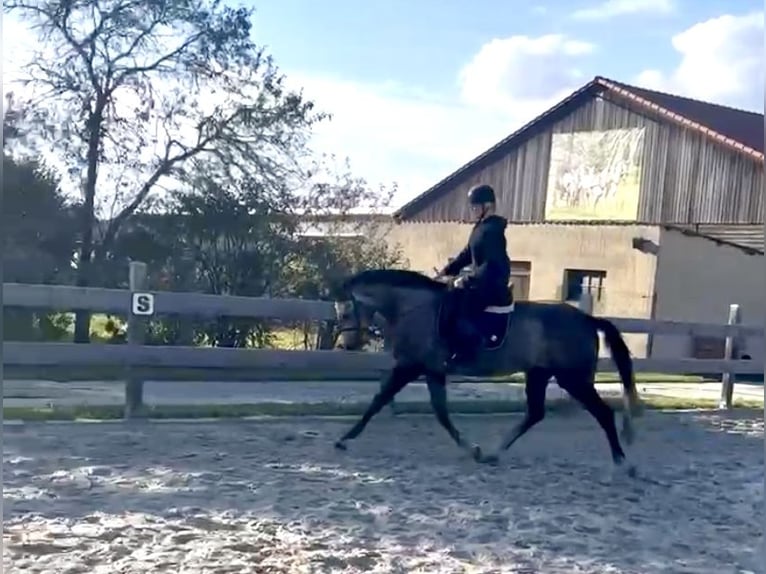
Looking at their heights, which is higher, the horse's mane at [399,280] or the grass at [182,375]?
the horse's mane at [399,280]

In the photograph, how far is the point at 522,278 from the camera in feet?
88.6

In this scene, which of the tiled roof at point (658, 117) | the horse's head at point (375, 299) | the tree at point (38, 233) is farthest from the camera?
the tiled roof at point (658, 117)

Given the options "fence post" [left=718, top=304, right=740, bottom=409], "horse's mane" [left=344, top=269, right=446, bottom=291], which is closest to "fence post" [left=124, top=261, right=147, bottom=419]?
"horse's mane" [left=344, top=269, right=446, bottom=291]

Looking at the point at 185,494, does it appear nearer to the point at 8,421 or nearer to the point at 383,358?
the point at 8,421

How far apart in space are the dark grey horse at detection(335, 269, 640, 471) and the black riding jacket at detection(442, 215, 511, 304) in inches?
9.9

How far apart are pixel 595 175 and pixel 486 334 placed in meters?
21.6

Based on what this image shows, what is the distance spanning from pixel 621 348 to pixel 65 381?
8021 millimetres

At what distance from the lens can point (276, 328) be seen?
63.5 feet

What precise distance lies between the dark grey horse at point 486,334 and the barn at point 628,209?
16.4m

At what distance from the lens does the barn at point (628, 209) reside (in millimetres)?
24891

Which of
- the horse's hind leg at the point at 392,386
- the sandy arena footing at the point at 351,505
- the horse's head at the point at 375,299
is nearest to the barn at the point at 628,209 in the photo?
the sandy arena footing at the point at 351,505

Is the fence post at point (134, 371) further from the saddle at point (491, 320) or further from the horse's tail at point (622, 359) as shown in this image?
the horse's tail at point (622, 359)

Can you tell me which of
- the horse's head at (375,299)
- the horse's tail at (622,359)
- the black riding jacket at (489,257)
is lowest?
the horse's tail at (622,359)

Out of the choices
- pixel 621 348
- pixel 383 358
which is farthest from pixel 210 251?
pixel 621 348
